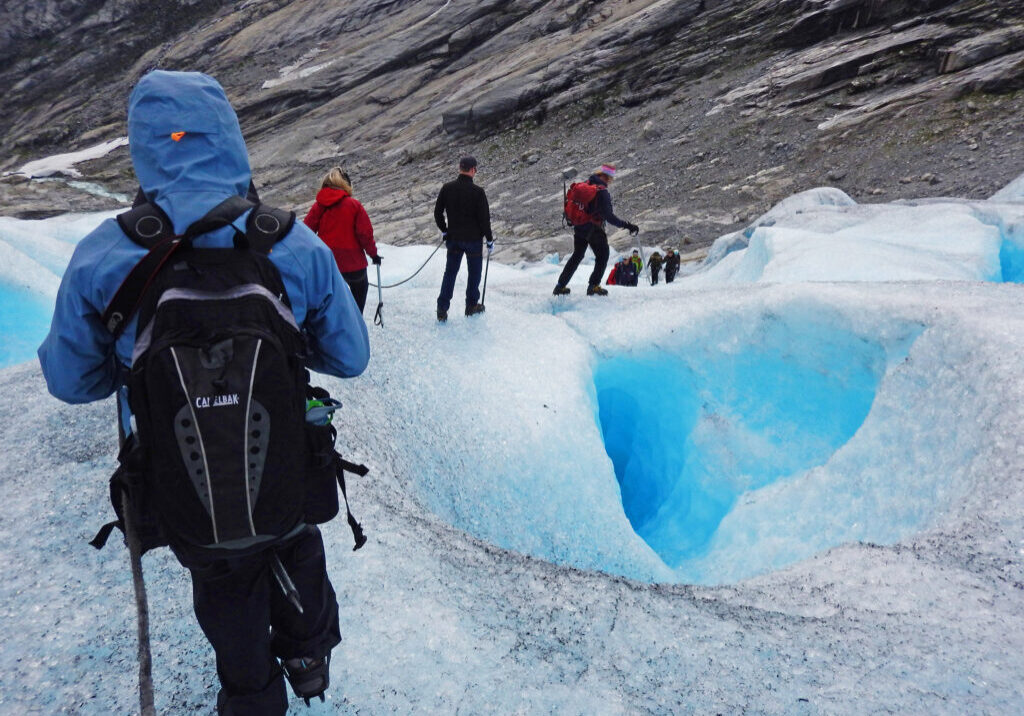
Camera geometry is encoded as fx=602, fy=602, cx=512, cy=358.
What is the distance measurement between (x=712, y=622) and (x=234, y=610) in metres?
1.75

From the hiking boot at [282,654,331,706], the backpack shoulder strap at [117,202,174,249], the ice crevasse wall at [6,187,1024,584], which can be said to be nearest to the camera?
the backpack shoulder strap at [117,202,174,249]

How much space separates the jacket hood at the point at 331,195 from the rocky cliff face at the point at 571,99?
15645 millimetres

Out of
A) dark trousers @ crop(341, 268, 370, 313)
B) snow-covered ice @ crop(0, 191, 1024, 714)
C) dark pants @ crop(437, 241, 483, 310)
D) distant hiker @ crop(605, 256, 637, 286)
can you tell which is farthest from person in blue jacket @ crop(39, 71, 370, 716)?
distant hiker @ crop(605, 256, 637, 286)

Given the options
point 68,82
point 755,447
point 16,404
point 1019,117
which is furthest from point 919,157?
point 68,82

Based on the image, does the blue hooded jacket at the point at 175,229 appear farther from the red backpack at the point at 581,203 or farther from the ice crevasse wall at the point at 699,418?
the red backpack at the point at 581,203

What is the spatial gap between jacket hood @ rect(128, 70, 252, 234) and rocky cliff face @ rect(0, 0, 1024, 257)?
62.7ft

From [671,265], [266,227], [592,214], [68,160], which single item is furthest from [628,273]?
[68,160]

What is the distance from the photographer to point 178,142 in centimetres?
162

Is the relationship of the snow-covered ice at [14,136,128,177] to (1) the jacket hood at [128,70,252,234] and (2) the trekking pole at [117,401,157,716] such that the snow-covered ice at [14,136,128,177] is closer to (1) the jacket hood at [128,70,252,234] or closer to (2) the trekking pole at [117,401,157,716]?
(1) the jacket hood at [128,70,252,234]

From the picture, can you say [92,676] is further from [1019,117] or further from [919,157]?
[1019,117]

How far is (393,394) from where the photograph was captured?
476 centimetres

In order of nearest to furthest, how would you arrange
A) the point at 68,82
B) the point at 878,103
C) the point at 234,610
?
the point at 234,610 → the point at 878,103 → the point at 68,82

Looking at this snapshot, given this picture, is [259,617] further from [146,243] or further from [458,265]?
[458,265]

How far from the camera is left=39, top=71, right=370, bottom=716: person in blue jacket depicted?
5.16ft
